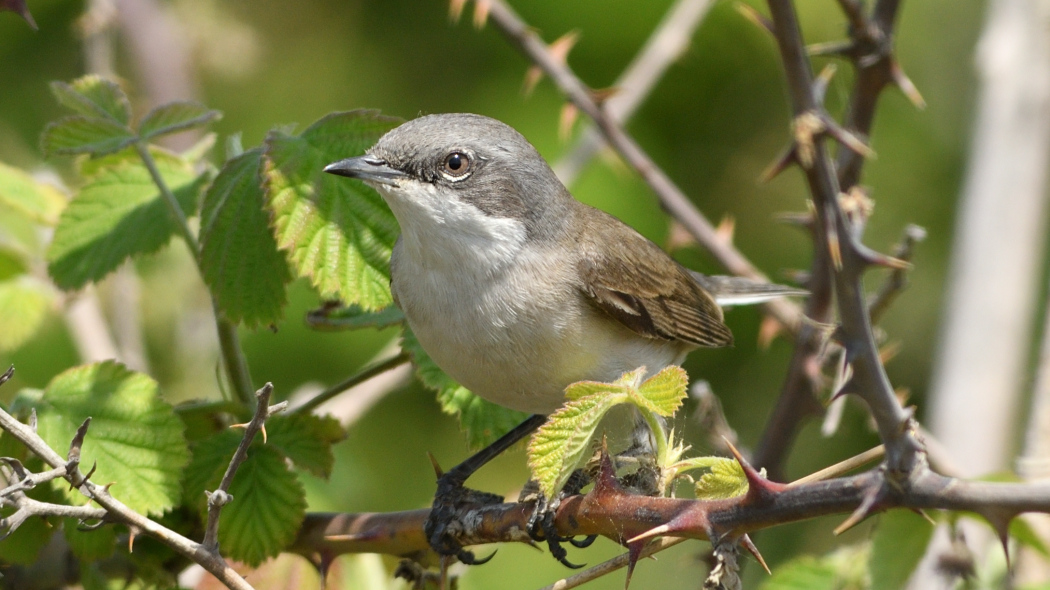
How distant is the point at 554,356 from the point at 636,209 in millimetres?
3022

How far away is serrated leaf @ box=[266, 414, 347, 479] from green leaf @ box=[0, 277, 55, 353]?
1020 millimetres

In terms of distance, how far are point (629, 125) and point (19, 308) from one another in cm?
378

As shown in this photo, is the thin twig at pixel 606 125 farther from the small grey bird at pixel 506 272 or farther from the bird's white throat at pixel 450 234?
the bird's white throat at pixel 450 234

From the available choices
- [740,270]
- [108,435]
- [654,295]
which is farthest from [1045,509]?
[740,270]

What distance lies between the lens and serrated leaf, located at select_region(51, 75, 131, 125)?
8.45 ft

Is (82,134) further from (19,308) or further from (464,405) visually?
(464,405)

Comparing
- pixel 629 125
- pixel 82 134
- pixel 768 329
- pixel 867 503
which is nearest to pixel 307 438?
pixel 82 134

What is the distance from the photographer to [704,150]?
618cm

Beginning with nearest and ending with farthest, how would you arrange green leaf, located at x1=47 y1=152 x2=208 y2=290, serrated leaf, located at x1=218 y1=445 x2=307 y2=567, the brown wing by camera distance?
serrated leaf, located at x1=218 y1=445 x2=307 y2=567 → green leaf, located at x1=47 y1=152 x2=208 y2=290 → the brown wing

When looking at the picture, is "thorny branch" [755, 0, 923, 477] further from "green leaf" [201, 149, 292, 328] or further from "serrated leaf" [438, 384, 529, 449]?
"green leaf" [201, 149, 292, 328]

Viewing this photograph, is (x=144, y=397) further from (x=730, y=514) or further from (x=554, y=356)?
(x=730, y=514)

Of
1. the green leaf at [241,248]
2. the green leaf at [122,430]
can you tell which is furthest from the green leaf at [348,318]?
the green leaf at [122,430]

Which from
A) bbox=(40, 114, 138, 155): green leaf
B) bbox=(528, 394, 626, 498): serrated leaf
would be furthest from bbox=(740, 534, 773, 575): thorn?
bbox=(40, 114, 138, 155): green leaf

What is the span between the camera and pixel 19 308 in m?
3.04
